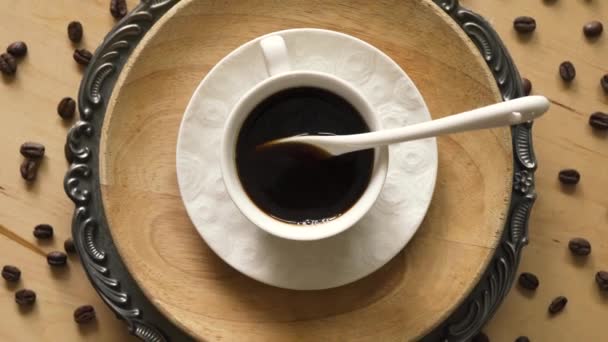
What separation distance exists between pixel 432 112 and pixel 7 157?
725 mm

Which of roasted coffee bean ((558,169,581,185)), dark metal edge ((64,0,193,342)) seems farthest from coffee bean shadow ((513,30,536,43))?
dark metal edge ((64,0,193,342))

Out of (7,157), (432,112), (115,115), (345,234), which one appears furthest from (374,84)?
(7,157)

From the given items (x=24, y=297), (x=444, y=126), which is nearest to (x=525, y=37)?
(x=444, y=126)

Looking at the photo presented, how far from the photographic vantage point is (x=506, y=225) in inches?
48.0

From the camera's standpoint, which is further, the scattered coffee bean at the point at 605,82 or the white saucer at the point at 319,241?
the scattered coffee bean at the point at 605,82

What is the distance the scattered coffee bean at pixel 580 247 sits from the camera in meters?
A: 1.31

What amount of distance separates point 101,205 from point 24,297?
240 mm

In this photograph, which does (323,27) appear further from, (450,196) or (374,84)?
(450,196)

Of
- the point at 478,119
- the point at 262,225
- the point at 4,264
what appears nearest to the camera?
the point at 478,119

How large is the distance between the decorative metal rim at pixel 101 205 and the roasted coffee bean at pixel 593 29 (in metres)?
0.21

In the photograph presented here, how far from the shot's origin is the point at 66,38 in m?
1.31

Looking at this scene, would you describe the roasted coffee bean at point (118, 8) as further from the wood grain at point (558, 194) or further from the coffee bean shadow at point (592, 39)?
the coffee bean shadow at point (592, 39)

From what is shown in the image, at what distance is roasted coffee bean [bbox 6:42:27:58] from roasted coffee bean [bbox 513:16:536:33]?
0.86m

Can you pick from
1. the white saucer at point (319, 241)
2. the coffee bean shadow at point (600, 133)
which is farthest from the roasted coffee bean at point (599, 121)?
the white saucer at point (319, 241)
